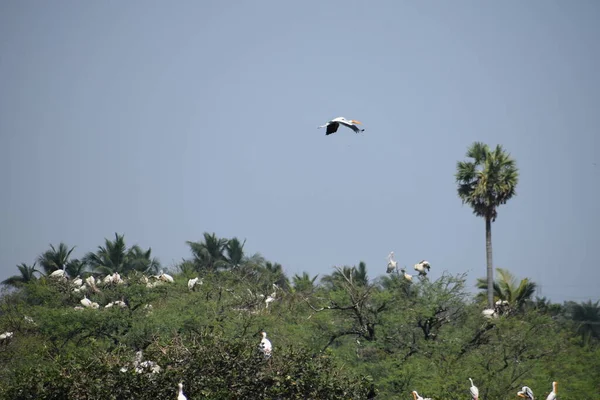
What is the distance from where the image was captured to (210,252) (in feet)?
204

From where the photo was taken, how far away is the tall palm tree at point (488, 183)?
47.9m

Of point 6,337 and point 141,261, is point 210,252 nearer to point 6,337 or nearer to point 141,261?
point 141,261

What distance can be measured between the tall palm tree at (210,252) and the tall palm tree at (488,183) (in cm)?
1966

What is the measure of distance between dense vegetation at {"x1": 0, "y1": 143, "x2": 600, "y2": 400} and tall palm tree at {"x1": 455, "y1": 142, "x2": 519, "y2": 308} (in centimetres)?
851

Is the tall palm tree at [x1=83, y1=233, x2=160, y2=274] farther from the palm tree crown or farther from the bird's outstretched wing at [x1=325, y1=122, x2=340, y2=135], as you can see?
the bird's outstretched wing at [x1=325, y1=122, x2=340, y2=135]

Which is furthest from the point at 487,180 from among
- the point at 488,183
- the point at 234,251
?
the point at 234,251

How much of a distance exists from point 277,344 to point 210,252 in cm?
3411

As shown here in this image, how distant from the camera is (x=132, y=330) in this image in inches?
1175

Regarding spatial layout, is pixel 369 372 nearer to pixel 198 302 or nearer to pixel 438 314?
pixel 438 314

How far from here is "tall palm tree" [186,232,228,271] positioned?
201 ft

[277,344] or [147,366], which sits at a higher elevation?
[277,344]

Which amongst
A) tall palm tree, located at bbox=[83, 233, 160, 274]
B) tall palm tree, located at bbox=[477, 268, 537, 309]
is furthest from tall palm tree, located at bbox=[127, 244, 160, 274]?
tall palm tree, located at bbox=[477, 268, 537, 309]

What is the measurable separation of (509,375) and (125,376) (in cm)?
1306

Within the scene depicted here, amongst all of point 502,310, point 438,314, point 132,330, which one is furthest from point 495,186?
point 132,330
